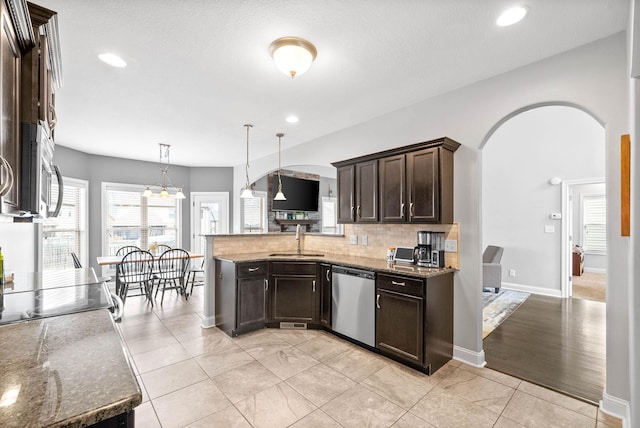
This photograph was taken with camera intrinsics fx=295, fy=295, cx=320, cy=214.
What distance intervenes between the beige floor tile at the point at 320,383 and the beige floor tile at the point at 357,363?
0.26 ft

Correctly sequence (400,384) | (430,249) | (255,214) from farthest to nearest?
(255,214), (430,249), (400,384)

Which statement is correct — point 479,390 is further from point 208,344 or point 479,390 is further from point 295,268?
point 208,344

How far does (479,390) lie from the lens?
239 cm

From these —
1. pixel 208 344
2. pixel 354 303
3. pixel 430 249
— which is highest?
pixel 430 249

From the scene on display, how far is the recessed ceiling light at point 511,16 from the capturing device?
1.89 metres

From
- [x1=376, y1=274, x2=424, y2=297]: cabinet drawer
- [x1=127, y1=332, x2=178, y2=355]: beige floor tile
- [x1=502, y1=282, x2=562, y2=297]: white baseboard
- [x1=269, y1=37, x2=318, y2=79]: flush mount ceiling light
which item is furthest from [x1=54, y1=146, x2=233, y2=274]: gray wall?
[x1=502, y1=282, x2=562, y2=297]: white baseboard

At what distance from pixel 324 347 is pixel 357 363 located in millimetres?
470

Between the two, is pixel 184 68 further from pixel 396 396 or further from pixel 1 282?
pixel 396 396

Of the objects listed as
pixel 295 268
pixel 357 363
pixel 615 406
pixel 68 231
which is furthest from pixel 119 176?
pixel 615 406

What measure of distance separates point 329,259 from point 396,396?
160 cm

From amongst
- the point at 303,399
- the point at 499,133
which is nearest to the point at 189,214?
the point at 303,399

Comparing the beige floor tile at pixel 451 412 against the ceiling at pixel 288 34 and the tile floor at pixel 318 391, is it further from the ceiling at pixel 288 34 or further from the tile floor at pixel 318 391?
the ceiling at pixel 288 34

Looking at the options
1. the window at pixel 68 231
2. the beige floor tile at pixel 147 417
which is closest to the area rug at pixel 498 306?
the beige floor tile at pixel 147 417

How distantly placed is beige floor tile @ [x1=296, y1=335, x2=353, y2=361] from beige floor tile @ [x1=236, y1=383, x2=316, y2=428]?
649mm
